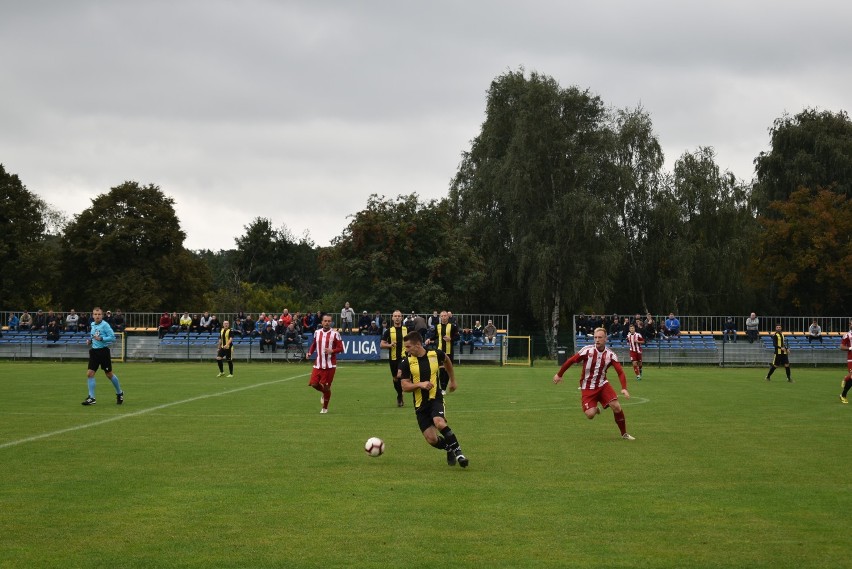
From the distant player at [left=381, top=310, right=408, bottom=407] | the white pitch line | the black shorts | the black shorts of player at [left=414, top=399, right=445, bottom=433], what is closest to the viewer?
the black shorts of player at [left=414, top=399, right=445, bottom=433]

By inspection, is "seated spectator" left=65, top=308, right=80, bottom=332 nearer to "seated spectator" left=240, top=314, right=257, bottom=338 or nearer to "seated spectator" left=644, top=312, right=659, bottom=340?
"seated spectator" left=240, top=314, right=257, bottom=338

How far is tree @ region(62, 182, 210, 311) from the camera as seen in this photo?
6912 centimetres

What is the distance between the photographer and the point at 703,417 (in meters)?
19.5

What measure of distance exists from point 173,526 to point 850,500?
697 cm

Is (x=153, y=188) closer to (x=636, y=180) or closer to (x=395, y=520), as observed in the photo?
(x=636, y=180)

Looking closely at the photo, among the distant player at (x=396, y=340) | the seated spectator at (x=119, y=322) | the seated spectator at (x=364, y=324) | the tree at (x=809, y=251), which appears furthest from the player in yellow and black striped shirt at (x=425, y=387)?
the tree at (x=809, y=251)

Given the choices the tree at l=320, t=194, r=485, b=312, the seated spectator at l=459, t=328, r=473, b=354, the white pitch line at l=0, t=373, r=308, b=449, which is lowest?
the white pitch line at l=0, t=373, r=308, b=449

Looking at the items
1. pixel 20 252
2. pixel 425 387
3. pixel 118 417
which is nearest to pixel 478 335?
pixel 118 417

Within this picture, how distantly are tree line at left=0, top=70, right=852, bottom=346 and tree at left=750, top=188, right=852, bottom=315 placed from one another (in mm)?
116

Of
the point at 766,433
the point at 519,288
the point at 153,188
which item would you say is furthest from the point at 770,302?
the point at 766,433

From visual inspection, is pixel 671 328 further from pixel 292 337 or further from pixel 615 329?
pixel 292 337

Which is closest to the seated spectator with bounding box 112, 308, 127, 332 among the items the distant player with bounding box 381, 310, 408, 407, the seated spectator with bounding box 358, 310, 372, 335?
the seated spectator with bounding box 358, 310, 372, 335

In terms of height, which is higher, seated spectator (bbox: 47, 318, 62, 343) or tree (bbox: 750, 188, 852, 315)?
tree (bbox: 750, 188, 852, 315)

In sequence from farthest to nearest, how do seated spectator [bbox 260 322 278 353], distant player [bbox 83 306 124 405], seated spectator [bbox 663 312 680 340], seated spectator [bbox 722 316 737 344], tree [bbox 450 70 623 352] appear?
tree [bbox 450 70 623 352], seated spectator [bbox 722 316 737 344], seated spectator [bbox 663 312 680 340], seated spectator [bbox 260 322 278 353], distant player [bbox 83 306 124 405]
